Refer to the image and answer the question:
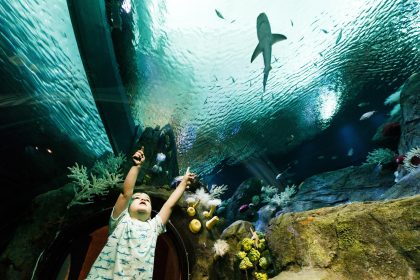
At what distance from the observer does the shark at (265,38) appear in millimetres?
9361

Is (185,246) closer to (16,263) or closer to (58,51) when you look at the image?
(16,263)

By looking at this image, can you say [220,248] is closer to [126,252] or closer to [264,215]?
[126,252]

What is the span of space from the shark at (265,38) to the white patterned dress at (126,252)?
8.72 meters

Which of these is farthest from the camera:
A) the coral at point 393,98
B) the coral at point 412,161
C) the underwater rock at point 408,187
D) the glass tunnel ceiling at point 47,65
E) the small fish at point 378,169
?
the coral at point 393,98

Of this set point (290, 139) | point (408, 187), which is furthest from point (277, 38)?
point (290, 139)

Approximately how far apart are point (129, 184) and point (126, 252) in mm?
850

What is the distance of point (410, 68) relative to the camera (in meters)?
14.3

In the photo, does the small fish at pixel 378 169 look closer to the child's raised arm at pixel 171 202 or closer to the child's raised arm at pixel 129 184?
the child's raised arm at pixel 171 202

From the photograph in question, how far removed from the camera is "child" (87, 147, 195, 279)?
300cm

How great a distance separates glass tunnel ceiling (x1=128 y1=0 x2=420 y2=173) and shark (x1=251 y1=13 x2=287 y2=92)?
30 cm

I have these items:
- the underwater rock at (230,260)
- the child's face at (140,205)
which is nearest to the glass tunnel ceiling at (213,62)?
the child's face at (140,205)

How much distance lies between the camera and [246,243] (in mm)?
4469

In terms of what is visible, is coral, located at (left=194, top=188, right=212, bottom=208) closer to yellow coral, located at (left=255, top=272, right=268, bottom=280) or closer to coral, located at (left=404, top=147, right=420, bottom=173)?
yellow coral, located at (left=255, top=272, right=268, bottom=280)

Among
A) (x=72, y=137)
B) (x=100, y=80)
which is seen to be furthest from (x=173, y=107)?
(x=72, y=137)
